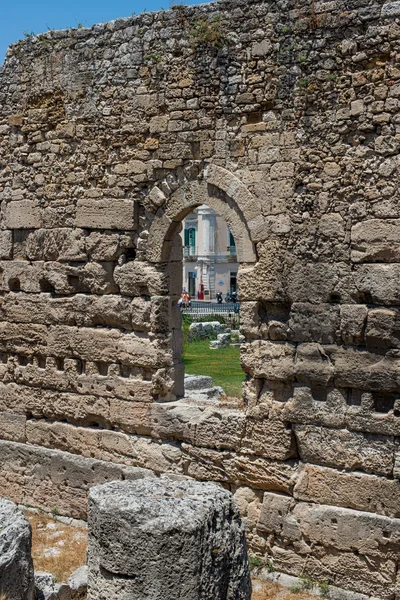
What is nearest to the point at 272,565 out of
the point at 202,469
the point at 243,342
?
the point at 202,469

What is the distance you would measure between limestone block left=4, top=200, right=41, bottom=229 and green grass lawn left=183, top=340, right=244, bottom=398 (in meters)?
6.03

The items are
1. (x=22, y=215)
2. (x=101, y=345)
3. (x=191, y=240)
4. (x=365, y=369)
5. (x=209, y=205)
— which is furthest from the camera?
(x=191, y=240)

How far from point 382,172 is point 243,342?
2217 mm

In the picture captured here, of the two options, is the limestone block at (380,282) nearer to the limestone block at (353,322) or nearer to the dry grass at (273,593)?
the limestone block at (353,322)

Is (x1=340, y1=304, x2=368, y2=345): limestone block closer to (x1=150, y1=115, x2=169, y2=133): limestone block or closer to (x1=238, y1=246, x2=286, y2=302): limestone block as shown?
(x1=238, y1=246, x2=286, y2=302): limestone block

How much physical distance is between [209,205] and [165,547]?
3805mm

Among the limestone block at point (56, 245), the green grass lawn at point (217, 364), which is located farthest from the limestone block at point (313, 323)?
the green grass lawn at point (217, 364)

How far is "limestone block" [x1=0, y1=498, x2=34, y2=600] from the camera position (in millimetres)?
5266

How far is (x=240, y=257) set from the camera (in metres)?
7.41

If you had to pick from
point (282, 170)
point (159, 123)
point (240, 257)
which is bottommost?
point (240, 257)

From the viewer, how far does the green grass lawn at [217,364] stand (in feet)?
51.2

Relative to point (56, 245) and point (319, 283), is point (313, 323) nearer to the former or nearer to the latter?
point (319, 283)

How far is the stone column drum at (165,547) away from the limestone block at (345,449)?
5.80 ft

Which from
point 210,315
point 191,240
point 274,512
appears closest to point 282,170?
point 274,512
